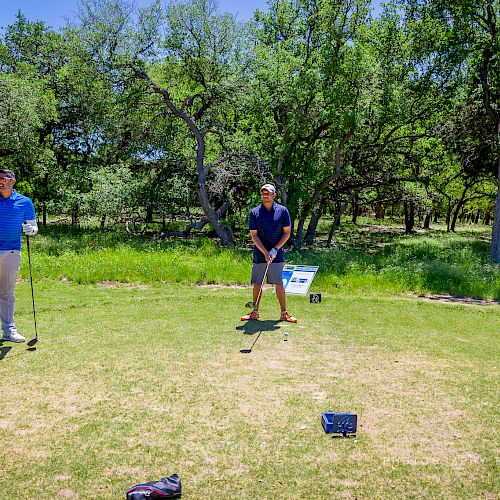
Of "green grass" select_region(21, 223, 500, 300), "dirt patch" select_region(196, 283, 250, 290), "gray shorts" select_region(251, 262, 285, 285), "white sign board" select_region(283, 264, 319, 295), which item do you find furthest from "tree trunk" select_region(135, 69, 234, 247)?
"gray shorts" select_region(251, 262, 285, 285)

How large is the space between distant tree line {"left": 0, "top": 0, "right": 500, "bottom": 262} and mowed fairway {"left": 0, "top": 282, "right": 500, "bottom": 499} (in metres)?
12.2

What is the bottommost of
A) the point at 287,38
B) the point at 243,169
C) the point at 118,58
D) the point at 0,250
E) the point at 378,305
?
the point at 378,305

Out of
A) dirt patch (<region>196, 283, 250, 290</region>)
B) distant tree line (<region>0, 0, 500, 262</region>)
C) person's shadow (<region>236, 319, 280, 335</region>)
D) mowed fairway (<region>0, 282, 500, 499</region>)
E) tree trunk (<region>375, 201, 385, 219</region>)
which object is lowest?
tree trunk (<region>375, 201, 385, 219</region>)

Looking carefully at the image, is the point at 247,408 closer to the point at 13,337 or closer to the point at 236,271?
the point at 13,337

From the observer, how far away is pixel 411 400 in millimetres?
4590

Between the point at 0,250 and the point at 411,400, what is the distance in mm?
5158

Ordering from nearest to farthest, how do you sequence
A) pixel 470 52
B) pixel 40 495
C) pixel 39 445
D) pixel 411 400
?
1. pixel 40 495
2. pixel 39 445
3. pixel 411 400
4. pixel 470 52

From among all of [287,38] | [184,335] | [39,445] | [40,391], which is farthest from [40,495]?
[287,38]

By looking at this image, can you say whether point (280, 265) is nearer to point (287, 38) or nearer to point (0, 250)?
point (0, 250)

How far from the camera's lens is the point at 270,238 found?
298 inches

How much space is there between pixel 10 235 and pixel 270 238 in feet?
11.9

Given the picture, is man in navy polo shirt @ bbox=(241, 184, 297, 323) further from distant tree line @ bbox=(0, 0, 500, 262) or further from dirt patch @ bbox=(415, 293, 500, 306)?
distant tree line @ bbox=(0, 0, 500, 262)

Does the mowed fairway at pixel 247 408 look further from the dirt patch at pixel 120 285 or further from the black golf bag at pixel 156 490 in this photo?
the dirt patch at pixel 120 285

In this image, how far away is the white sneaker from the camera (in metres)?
6.25
